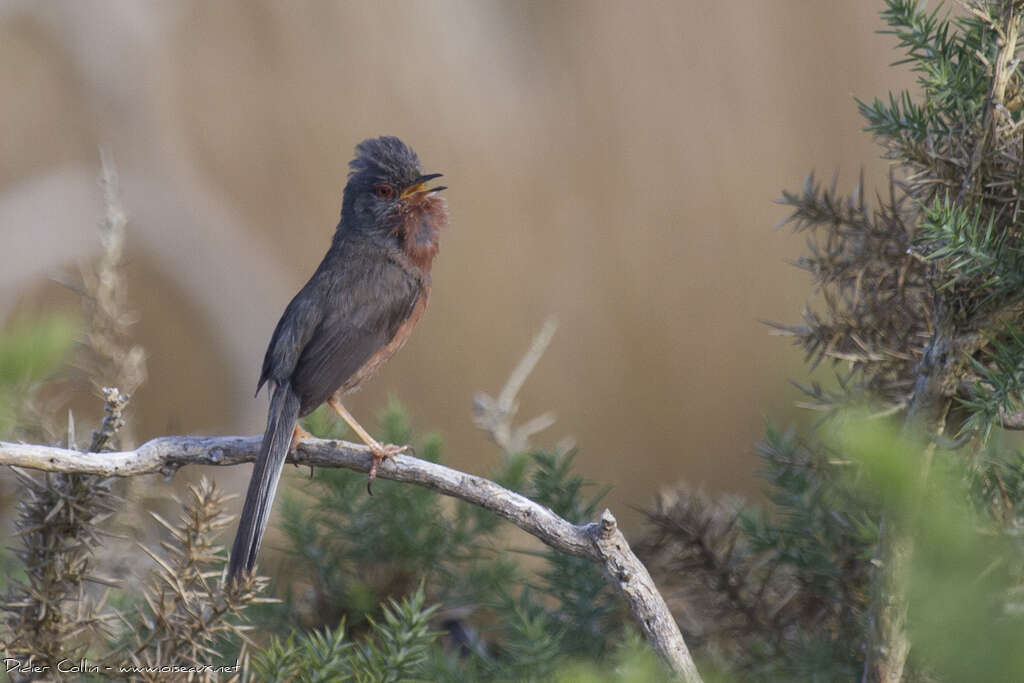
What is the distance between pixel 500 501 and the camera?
6.16ft

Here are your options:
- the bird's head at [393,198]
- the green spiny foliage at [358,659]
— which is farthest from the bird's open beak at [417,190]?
the green spiny foliage at [358,659]

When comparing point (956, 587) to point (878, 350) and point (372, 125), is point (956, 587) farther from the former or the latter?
point (372, 125)

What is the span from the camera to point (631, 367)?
240 inches

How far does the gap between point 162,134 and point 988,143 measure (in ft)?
16.6

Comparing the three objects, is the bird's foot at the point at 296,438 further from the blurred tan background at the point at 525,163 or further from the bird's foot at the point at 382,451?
the blurred tan background at the point at 525,163

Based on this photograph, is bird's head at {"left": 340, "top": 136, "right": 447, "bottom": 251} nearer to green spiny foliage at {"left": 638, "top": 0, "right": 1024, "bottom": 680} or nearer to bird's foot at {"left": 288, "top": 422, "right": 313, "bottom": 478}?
bird's foot at {"left": 288, "top": 422, "right": 313, "bottom": 478}

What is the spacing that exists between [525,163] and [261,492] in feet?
13.2

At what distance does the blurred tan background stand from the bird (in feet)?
7.00

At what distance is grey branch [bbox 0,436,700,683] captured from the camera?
1691mm

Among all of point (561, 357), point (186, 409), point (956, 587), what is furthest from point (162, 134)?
point (956, 587)

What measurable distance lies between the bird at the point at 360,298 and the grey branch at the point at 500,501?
529 millimetres

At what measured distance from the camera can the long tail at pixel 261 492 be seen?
2373mm

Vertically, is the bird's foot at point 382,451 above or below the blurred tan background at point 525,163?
below

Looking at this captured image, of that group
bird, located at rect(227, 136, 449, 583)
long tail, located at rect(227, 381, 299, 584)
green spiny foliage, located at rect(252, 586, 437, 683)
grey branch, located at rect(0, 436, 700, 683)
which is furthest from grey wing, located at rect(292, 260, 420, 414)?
green spiny foliage, located at rect(252, 586, 437, 683)
